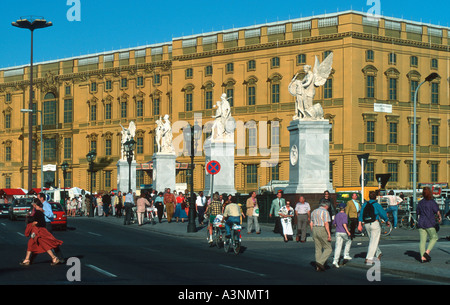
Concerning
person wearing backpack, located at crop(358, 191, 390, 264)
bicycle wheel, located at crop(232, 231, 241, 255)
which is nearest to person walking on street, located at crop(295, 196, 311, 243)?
bicycle wheel, located at crop(232, 231, 241, 255)

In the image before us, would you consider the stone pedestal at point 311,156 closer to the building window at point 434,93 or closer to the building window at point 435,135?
the building window at point 435,135

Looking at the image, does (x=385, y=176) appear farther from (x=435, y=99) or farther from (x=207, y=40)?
(x=207, y=40)

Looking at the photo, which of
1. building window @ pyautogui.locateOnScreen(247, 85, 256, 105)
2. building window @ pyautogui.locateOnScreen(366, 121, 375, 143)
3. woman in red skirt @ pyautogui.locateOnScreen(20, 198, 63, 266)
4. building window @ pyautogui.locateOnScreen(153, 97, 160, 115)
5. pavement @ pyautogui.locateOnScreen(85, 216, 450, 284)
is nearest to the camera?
pavement @ pyautogui.locateOnScreen(85, 216, 450, 284)

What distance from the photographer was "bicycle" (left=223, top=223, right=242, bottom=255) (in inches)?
910

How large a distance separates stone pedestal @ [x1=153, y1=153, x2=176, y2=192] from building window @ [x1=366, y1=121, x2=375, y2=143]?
73.6 ft

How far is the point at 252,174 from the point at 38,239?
58207mm

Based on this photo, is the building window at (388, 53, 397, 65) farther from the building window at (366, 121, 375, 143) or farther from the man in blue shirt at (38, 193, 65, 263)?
the man in blue shirt at (38, 193, 65, 263)

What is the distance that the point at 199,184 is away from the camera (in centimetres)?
7994

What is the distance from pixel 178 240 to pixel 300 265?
1145cm

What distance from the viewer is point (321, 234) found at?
17969 mm

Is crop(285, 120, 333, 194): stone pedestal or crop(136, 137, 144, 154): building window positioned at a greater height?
crop(136, 137, 144, 154): building window

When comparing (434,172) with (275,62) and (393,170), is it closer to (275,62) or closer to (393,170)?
(393,170)
